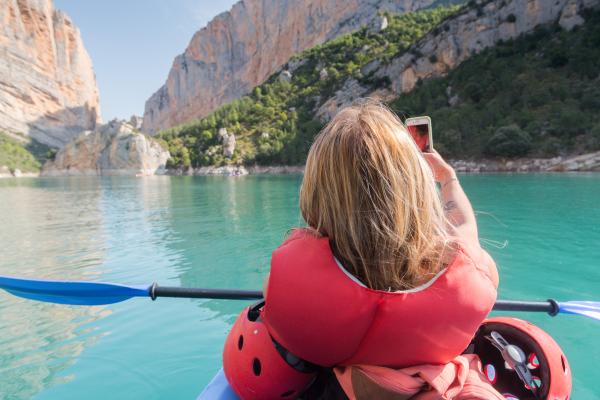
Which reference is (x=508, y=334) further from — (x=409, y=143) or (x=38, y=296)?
(x=38, y=296)

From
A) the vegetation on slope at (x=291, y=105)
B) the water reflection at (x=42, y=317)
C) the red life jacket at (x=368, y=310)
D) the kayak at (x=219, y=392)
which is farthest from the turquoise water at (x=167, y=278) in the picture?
the vegetation on slope at (x=291, y=105)

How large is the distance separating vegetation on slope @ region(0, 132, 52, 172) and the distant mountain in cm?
2516

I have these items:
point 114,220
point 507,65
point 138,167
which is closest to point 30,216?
point 114,220

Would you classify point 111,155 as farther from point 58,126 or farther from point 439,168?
point 439,168

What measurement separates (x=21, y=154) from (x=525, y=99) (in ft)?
283

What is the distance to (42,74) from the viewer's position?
88062 mm

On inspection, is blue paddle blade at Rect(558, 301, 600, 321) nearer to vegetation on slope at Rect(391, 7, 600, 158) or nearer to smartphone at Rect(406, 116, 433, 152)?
smartphone at Rect(406, 116, 433, 152)

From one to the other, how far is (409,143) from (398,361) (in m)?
0.65

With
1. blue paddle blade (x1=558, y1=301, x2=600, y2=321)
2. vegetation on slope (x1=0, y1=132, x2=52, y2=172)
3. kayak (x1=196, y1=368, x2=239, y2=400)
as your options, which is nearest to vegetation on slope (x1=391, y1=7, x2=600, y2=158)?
blue paddle blade (x1=558, y1=301, x2=600, y2=321)

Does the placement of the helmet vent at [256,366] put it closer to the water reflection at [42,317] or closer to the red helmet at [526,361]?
the red helmet at [526,361]

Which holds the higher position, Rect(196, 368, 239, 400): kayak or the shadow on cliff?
the shadow on cliff

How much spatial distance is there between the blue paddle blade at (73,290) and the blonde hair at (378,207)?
207 centimetres

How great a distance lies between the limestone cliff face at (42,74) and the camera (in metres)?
81.1

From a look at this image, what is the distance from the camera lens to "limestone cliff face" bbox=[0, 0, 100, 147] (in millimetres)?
81062
